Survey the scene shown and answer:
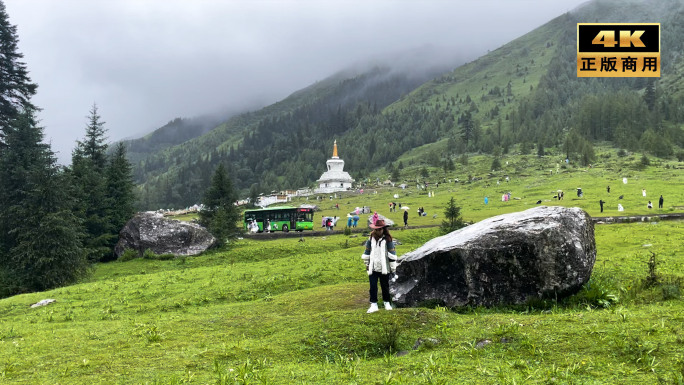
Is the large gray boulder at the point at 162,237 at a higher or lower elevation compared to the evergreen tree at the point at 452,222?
lower

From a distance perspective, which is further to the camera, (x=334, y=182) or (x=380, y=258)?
(x=334, y=182)

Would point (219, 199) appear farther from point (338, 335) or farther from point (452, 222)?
point (338, 335)

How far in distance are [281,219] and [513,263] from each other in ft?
153

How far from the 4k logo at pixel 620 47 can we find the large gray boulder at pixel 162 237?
3551 centimetres

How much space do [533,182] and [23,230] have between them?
82632mm

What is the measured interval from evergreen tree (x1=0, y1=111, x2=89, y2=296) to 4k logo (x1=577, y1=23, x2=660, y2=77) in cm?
4107

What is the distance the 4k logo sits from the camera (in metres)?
35.2

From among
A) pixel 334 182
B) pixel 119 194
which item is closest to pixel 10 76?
pixel 119 194

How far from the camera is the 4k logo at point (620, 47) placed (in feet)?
115

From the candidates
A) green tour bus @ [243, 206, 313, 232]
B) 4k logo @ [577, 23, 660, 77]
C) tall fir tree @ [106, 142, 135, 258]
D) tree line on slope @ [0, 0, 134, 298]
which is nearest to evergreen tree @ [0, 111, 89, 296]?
tree line on slope @ [0, 0, 134, 298]

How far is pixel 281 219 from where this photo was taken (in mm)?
57875

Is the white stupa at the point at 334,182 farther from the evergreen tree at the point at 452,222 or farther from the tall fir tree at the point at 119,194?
the evergreen tree at the point at 452,222

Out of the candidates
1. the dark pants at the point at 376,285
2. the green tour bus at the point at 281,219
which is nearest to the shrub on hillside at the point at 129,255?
the green tour bus at the point at 281,219

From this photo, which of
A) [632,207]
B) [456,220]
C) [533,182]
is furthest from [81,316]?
[533,182]
